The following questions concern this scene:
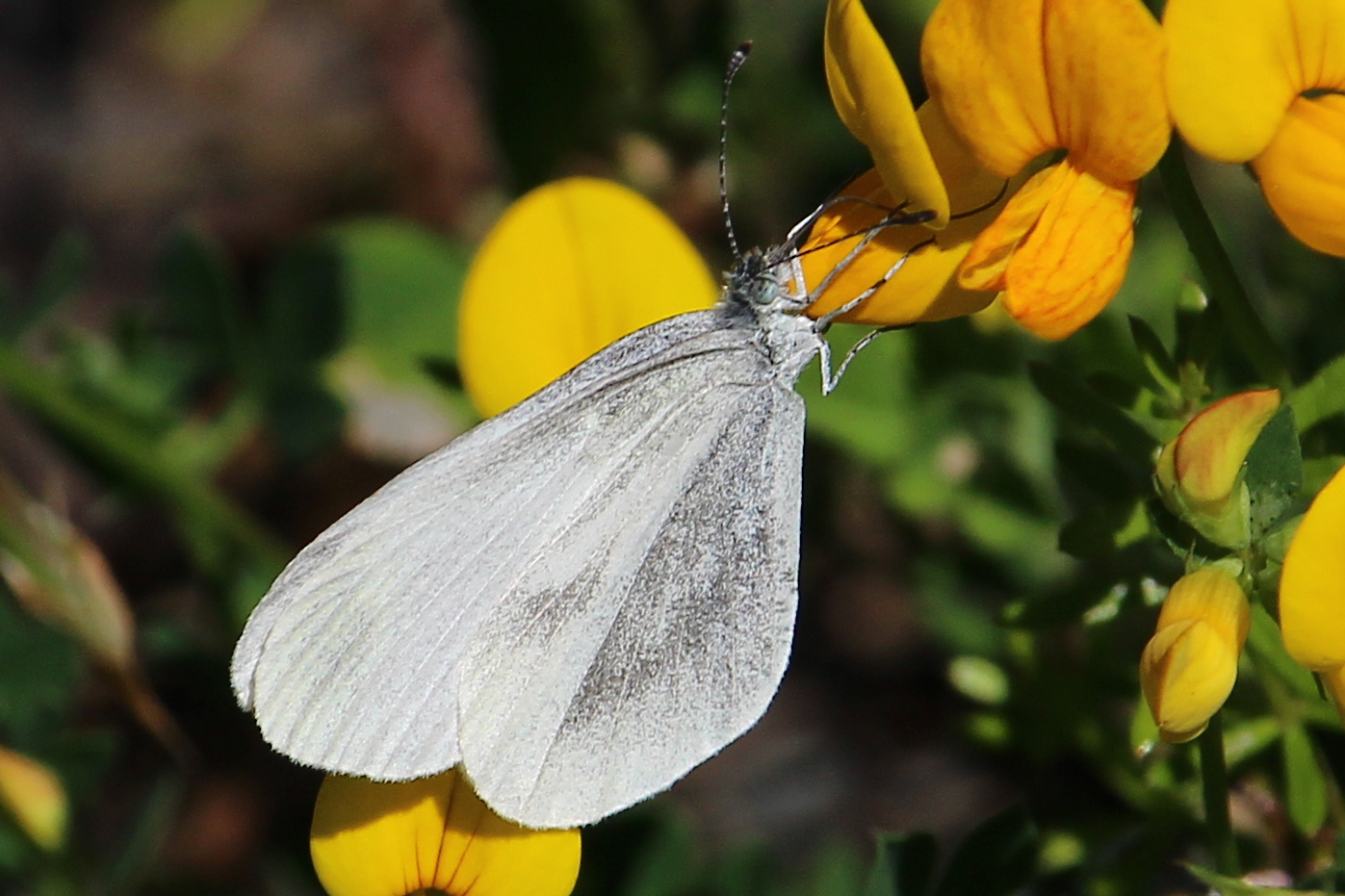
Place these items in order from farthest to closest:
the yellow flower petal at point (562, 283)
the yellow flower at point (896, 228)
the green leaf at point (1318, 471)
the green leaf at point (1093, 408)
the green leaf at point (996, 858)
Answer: the yellow flower petal at point (562, 283) < the green leaf at point (996, 858) < the green leaf at point (1093, 408) < the green leaf at point (1318, 471) < the yellow flower at point (896, 228)

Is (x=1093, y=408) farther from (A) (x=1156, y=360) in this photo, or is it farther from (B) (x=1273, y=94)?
(B) (x=1273, y=94)

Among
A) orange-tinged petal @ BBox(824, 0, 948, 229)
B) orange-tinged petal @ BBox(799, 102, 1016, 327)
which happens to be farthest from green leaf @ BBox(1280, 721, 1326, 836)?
orange-tinged petal @ BBox(824, 0, 948, 229)

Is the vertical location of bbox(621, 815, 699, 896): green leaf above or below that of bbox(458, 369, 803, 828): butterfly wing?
below

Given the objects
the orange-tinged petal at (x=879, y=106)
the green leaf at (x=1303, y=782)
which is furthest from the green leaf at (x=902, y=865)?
the orange-tinged petal at (x=879, y=106)

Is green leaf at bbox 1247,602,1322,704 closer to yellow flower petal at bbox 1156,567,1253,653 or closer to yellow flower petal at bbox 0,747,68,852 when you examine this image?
yellow flower petal at bbox 1156,567,1253,653

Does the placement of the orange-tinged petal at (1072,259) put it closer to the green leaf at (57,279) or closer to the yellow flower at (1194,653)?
the yellow flower at (1194,653)

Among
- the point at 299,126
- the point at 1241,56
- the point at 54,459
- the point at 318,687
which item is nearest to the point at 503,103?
the point at 299,126

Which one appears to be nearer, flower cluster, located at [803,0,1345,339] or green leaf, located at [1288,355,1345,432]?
flower cluster, located at [803,0,1345,339]
